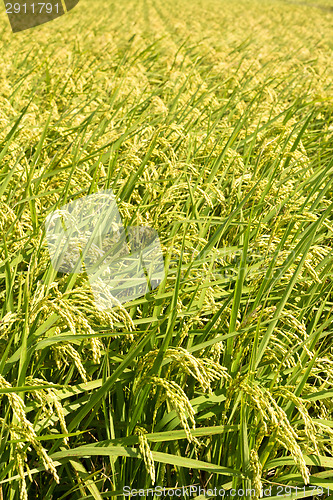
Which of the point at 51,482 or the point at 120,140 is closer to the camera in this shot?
the point at 51,482

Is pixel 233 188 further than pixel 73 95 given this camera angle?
No

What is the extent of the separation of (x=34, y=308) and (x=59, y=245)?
0.43m

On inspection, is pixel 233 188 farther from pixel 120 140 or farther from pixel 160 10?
pixel 160 10

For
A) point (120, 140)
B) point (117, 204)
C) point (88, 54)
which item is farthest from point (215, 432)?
point (88, 54)

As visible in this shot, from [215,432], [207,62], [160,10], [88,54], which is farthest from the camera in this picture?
[160,10]

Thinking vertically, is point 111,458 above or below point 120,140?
below

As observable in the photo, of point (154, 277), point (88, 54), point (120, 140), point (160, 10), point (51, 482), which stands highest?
point (160, 10)

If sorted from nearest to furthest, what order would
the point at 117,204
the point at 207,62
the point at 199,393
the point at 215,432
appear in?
the point at 215,432 → the point at 199,393 → the point at 117,204 → the point at 207,62

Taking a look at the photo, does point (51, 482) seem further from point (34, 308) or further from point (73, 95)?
point (73, 95)

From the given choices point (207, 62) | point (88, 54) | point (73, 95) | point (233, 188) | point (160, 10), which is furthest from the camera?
point (160, 10)

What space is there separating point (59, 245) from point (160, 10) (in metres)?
14.8

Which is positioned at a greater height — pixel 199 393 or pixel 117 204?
pixel 117 204

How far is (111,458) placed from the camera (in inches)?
54.7

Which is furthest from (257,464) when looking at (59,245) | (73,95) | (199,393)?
(73,95)
